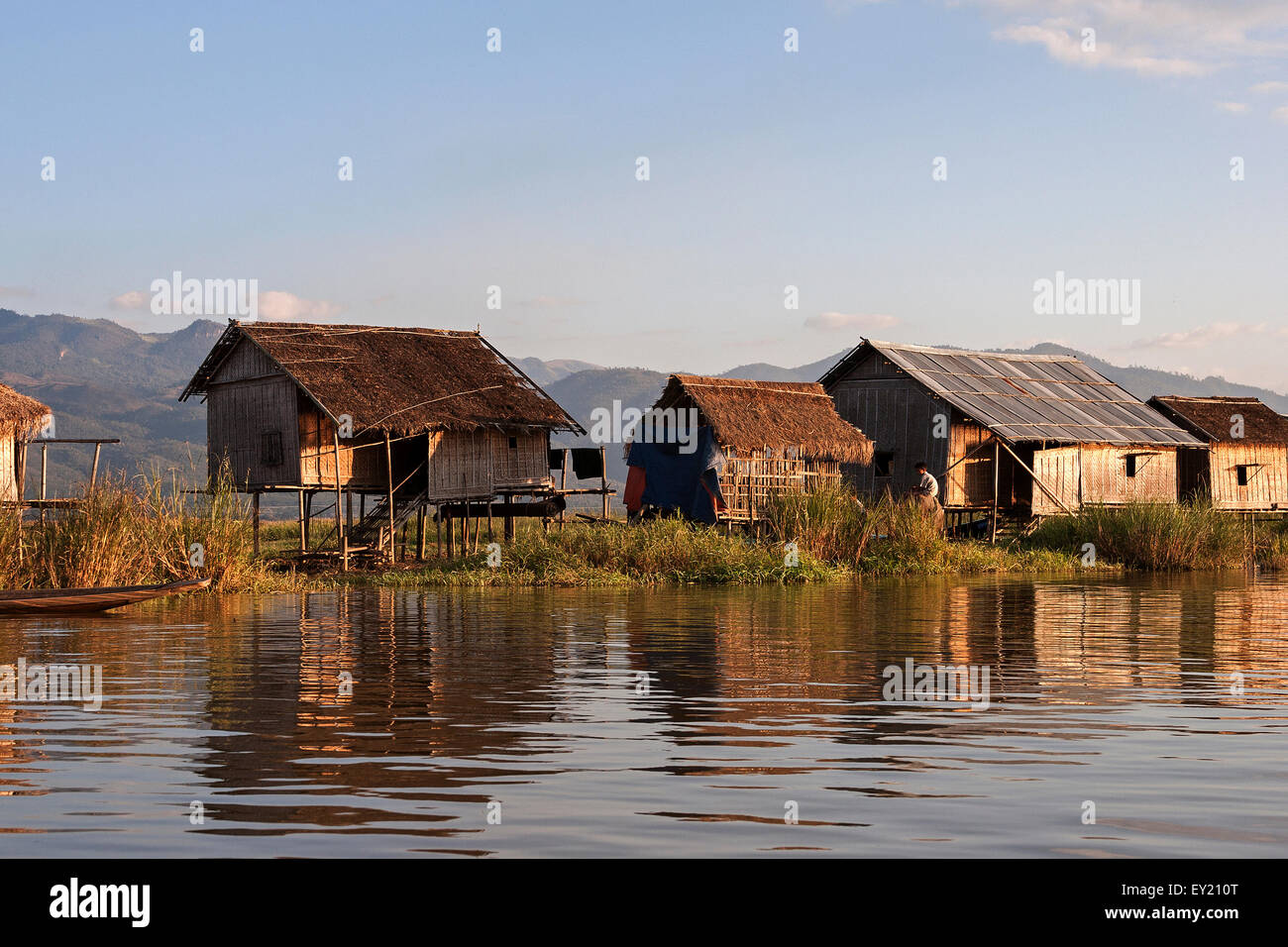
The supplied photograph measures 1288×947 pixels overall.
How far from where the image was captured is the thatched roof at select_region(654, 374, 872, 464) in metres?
27.8

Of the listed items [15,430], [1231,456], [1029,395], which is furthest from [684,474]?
[1231,456]

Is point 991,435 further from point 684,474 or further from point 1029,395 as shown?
point 684,474

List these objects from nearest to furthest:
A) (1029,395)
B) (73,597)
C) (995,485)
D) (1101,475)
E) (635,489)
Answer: (73,597)
(635,489)
(995,485)
(1101,475)
(1029,395)

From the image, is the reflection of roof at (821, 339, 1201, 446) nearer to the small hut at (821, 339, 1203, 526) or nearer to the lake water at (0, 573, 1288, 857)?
the small hut at (821, 339, 1203, 526)

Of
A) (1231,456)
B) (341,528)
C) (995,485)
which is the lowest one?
(341,528)

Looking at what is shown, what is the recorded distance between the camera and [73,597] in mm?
15250

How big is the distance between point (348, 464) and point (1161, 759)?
23.4 meters

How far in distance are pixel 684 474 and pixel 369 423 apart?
626 cm

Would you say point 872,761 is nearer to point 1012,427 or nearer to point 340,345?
point 340,345

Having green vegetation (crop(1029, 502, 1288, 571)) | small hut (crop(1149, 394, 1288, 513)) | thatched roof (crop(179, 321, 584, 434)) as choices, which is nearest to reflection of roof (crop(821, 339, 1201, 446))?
small hut (crop(1149, 394, 1288, 513))

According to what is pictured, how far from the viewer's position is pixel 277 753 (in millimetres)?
7164

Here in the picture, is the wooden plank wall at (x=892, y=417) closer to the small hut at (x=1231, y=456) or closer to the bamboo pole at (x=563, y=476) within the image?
the bamboo pole at (x=563, y=476)

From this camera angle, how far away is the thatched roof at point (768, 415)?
27781 millimetres
